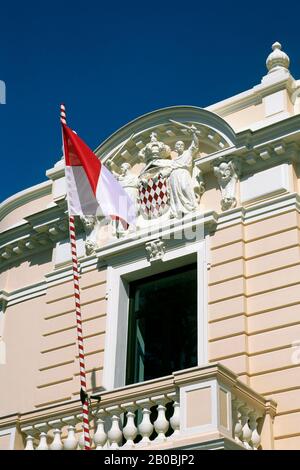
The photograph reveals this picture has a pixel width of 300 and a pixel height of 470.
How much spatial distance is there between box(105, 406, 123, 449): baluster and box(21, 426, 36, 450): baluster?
1503mm

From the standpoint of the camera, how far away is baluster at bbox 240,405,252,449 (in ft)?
40.5

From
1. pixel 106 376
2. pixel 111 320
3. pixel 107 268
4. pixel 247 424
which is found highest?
pixel 107 268

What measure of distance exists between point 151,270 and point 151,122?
3.09 metres

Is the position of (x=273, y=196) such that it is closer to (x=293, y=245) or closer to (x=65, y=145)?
(x=293, y=245)

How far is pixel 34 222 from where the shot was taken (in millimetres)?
18031

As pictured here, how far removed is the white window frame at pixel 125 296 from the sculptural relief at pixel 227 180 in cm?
75

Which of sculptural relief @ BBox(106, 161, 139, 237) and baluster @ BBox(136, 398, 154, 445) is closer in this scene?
baluster @ BBox(136, 398, 154, 445)

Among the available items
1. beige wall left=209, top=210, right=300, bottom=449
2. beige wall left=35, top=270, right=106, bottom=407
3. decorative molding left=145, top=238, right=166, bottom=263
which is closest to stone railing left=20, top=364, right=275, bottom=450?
beige wall left=209, top=210, right=300, bottom=449

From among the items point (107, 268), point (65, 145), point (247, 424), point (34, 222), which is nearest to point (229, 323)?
point (247, 424)

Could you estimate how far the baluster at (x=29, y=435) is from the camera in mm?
13836

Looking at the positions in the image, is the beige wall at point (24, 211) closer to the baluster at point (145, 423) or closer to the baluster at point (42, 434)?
the baluster at point (42, 434)

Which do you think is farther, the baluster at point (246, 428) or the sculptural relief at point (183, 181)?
the sculptural relief at point (183, 181)

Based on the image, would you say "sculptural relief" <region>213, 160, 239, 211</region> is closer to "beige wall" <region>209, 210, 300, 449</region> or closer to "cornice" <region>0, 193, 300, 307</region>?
"cornice" <region>0, 193, 300, 307</region>

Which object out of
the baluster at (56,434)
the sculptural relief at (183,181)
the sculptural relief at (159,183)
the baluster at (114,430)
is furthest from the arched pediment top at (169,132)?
the baluster at (56,434)
